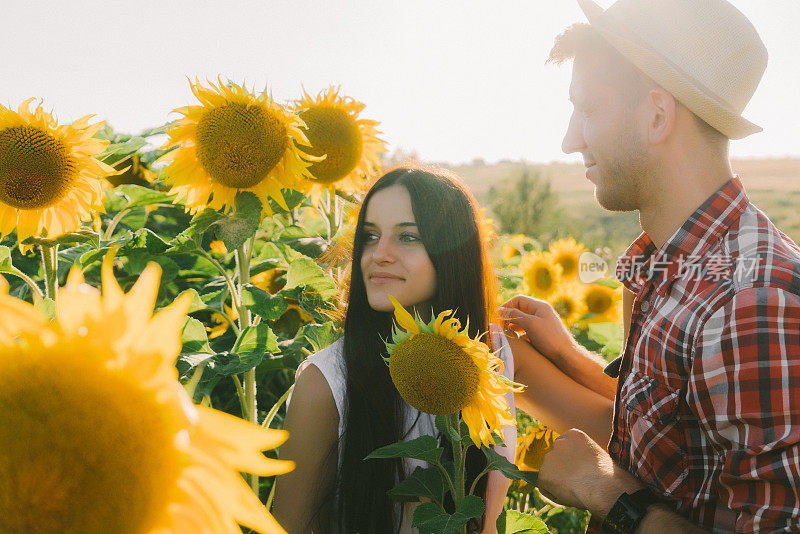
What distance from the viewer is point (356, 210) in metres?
1.97

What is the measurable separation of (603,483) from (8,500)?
130 cm

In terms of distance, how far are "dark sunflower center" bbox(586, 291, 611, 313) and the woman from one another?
1.80 metres

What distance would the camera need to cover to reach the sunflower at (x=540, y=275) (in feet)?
13.0

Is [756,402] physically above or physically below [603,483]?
above

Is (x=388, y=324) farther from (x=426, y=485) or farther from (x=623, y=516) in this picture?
(x=623, y=516)

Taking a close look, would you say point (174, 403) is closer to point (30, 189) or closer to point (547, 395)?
point (30, 189)

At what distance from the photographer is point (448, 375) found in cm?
113

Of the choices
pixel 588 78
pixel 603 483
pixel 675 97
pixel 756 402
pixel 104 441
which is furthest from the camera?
pixel 588 78

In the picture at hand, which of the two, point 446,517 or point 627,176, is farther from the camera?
point 627,176

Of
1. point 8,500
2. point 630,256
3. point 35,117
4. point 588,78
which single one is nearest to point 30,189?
point 35,117

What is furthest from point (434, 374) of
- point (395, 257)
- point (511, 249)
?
point (511, 249)

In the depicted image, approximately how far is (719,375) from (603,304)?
2492 mm

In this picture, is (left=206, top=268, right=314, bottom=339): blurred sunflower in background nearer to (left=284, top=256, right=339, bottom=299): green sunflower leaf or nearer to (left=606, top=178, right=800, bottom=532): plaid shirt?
(left=284, top=256, right=339, bottom=299): green sunflower leaf

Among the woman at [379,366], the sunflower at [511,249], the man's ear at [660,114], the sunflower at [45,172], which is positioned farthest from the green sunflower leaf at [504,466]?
the sunflower at [511,249]
